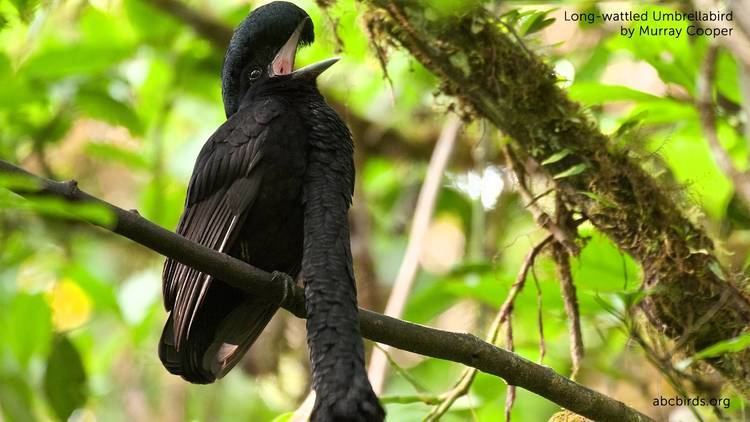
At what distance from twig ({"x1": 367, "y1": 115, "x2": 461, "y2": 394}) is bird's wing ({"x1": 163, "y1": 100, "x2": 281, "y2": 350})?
88cm

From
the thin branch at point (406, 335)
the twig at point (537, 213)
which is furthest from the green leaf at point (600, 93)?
the thin branch at point (406, 335)

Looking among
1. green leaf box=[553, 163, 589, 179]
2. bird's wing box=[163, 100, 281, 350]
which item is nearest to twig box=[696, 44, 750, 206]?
green leaf box=[553, 163, 589, 179]

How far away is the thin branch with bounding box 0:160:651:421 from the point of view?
1979 mm

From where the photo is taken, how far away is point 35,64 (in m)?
4.15

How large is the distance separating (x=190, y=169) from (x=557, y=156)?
2548mm

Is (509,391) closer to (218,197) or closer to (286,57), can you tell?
(218,197)

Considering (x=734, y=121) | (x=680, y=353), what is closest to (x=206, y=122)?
(x=734, y=121)

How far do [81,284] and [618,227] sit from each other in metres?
2.23

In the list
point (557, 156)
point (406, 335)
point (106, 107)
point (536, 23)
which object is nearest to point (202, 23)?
point (106, 107)

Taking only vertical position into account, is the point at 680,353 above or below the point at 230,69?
below

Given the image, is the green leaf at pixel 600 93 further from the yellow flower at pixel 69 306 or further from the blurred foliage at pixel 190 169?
the yellow flower at pixel 69 306

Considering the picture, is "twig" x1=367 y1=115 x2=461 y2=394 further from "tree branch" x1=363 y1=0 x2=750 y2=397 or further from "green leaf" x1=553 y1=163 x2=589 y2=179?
"green leaf" x1=553 y1=163 x2=589 y2=179

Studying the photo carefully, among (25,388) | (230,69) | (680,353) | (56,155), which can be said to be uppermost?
(56,155)

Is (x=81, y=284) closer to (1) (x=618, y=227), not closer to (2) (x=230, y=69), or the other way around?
(2) (x=230, y=69)
